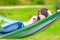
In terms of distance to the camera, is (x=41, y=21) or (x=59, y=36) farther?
(x=59, y=36)

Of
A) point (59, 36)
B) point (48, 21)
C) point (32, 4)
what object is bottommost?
point (32, 4)

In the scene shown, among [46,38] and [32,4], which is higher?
[46,38]

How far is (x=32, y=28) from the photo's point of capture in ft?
19.6

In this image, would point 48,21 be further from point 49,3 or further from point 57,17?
point 49,3

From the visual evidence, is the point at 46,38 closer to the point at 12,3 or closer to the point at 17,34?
the point at 17,34

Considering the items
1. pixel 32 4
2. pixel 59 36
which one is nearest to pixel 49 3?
pixel 32 4

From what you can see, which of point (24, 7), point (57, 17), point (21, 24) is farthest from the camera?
point (24, 7)

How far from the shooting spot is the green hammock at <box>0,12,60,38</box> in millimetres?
5896

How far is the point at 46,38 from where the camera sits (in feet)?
19.9

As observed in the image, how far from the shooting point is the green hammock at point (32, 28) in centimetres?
590

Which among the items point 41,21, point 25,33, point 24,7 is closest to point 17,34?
point 25,33

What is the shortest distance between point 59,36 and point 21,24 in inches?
31.3

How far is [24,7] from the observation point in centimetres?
1412

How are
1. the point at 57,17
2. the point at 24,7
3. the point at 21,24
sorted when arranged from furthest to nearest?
the point at 24,7 < the point at 21,24 < the point at 57,17
